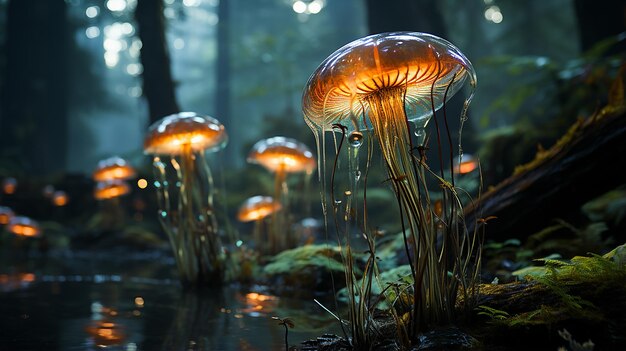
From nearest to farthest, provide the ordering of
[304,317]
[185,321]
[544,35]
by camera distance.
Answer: [185,321] → [304,317] → [544,35]

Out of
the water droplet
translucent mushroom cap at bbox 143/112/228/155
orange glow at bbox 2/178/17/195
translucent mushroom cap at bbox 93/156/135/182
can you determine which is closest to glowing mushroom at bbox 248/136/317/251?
translucent mushroom cap at bbox 143/112/228/155

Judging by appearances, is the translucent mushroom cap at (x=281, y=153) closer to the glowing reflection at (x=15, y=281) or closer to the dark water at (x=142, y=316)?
the dark water at (x=142, y=316)

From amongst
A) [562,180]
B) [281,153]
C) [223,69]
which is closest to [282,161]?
[281,153]

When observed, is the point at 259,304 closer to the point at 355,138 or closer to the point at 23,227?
the point at 355,138

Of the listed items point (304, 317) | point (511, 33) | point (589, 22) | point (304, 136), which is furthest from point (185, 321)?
point (511, 33)

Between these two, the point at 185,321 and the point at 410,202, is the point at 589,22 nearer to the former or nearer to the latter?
the point at 410,202

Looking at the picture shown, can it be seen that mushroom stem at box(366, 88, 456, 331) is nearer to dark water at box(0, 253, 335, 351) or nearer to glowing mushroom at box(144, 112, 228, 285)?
dark water at box(0, 253, 335, 351)
